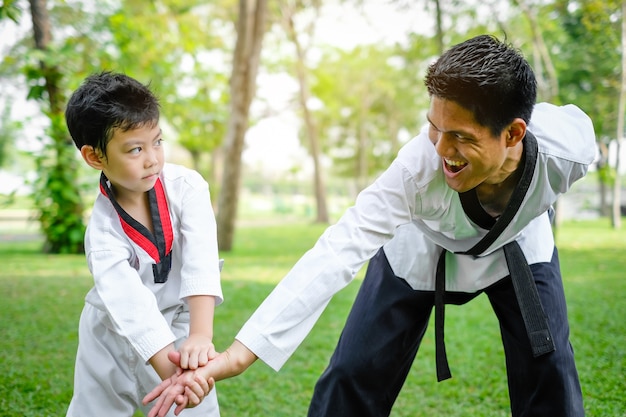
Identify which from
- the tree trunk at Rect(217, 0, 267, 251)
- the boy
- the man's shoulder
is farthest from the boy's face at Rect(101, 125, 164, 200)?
the tree trunk at Rect(217, 0, 267, 251)

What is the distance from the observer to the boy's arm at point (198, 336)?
1.91 metres

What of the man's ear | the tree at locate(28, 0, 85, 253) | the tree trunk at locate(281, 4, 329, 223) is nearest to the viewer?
the man's ear

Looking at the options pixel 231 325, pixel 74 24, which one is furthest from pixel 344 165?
pixel 231 325

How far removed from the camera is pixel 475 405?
326 cm

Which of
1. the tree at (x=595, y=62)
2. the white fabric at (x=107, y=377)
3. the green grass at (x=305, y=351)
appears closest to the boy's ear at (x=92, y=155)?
the white fabric at (x=107, y=377)

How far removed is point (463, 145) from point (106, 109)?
1221 mm

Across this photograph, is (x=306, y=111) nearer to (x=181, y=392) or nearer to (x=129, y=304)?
(x=129, y=304)

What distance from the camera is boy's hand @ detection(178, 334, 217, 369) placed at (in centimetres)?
190

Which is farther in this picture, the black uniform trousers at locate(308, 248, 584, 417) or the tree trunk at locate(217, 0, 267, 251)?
the tree trunk at locate(217, 0, 267, 251)

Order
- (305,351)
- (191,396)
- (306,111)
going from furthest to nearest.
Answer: (306,111) < (305,351) < (191,396)

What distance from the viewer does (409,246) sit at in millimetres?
2438

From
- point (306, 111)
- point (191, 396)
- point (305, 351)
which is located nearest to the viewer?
point (191, 396)

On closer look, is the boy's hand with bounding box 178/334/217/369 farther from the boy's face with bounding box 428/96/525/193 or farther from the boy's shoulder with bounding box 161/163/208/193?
the boy's face with bounding box 428/96/525/193

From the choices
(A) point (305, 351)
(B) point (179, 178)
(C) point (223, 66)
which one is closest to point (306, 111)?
(C) point (223, 66)
